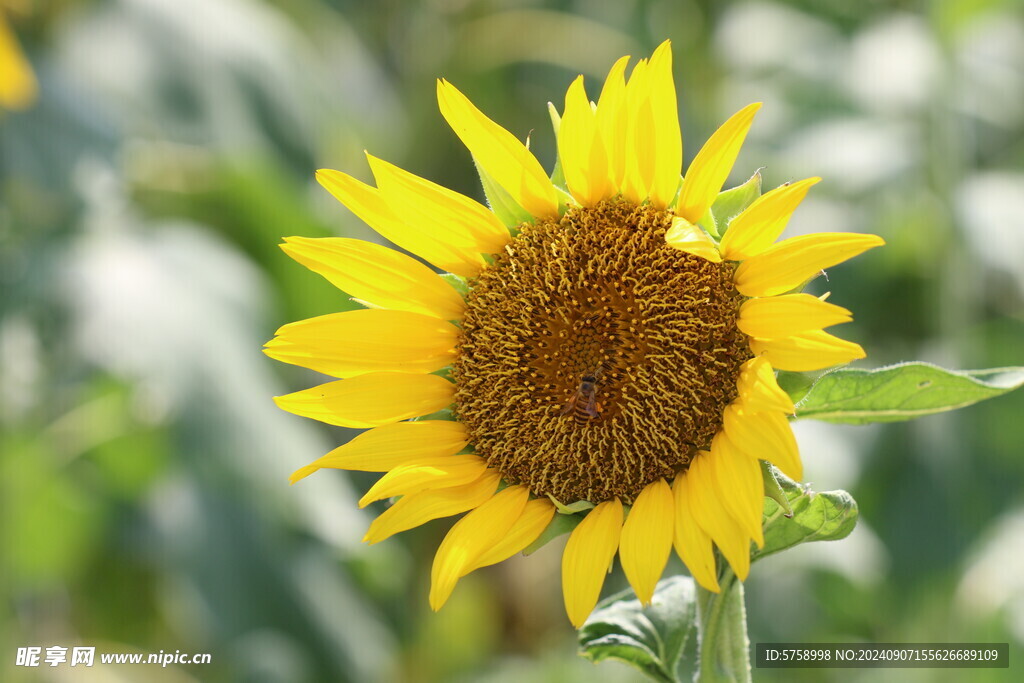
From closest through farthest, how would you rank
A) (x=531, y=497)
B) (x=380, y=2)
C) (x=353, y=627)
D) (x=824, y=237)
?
(x=824, y=237), (x=531, y=497), (x=353, y=627), (x=380, y=2)

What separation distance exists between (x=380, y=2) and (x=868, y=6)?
8.94 ft

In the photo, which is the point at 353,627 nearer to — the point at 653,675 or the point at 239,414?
the point at 239,414

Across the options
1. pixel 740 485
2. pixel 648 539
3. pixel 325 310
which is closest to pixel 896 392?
pixel 740 485

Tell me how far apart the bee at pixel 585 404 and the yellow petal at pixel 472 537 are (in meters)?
0.14

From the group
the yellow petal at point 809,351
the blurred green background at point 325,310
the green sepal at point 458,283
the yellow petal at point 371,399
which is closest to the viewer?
the yellow petal at point 809,351

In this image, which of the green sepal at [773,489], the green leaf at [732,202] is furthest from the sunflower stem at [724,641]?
the green leaf at [732,202]

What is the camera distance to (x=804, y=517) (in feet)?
5.00

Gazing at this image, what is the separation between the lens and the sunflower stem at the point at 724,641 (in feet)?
Result: 5.19

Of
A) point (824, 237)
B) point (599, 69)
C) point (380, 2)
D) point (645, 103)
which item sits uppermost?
point (380, 2)

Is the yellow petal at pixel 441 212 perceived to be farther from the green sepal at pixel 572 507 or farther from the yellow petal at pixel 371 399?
the green sepal at pixel 572 507

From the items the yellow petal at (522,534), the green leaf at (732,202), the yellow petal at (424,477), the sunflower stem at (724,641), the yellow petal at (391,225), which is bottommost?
the sunflower stem at (724,641)

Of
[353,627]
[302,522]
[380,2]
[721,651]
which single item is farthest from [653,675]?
[380,2]

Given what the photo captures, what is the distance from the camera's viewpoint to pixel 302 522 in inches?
146

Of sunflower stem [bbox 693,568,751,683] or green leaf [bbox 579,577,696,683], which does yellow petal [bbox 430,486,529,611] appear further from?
sunflower stem [bbox 693,568,751,683]
